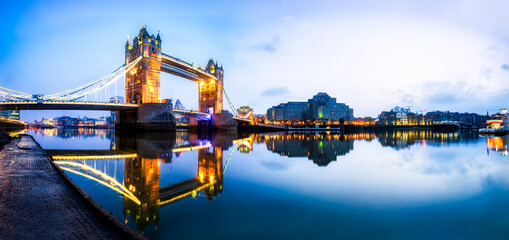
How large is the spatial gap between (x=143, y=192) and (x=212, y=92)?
2805 inches

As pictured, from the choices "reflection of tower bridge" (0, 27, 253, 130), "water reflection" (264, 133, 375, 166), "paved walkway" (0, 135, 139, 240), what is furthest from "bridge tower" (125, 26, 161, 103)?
"paved walkway" (0, 135, 139, 240)

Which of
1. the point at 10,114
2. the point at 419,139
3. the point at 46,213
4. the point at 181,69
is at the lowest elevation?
the point at 419,139

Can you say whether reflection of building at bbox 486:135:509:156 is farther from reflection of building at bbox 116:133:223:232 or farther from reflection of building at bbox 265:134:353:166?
reflection of building at bbox 116:133:223:232

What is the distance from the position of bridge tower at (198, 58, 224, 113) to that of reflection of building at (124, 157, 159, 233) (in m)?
65.7

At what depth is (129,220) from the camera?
4.47 meters

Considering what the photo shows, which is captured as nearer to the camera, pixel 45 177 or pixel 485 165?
pixel 45 177

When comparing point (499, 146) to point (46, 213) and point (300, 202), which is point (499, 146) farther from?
point (46, 213)

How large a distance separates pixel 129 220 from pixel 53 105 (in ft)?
152

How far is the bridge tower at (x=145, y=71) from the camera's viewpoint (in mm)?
49062

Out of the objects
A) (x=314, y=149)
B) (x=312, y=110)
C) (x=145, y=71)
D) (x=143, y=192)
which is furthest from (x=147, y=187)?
(x=312, y=110)

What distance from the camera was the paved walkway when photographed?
3127 millimetres

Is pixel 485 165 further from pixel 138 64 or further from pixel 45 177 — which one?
pixel 138 64

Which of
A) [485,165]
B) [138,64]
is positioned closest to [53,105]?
[138,64]

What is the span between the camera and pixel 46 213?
12.6 feet
